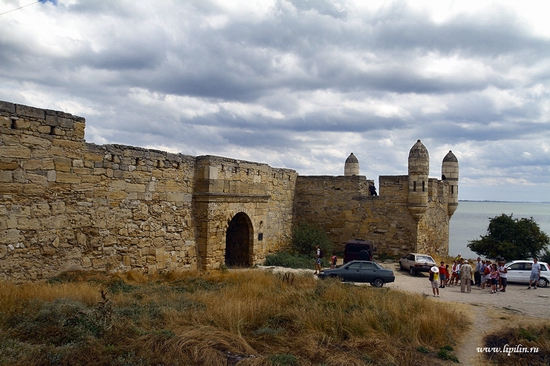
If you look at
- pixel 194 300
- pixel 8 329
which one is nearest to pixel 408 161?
pixel 194 300

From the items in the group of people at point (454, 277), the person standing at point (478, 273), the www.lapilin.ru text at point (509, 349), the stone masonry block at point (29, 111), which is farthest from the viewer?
the person standing at point (478, 273)

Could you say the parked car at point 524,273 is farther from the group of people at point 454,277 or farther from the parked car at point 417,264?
the parked car at point 417,264

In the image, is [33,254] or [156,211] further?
[156,211]

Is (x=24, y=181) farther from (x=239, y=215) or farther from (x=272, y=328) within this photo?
(x=239, y=215)

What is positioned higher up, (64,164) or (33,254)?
(64,164)

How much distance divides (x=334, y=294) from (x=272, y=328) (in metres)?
2.42

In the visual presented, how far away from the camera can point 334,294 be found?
34.3ft

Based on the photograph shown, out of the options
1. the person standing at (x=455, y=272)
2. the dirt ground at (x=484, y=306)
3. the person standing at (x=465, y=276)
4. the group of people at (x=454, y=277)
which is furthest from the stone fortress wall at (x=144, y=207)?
the person standing at (x=465, y=276)

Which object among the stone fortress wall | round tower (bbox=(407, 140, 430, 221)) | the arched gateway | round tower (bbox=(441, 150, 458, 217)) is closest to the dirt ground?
round tower (bbox=(407, 140, 430, 221))

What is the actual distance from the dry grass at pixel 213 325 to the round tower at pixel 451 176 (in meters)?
16.3

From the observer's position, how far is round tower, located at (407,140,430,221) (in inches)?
785

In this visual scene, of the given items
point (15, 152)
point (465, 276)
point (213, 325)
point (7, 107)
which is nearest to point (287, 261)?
point (465, 276)

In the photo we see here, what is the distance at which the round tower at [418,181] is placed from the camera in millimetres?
19938

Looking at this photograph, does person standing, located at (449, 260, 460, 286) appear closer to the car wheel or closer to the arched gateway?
the car wheel
